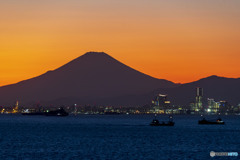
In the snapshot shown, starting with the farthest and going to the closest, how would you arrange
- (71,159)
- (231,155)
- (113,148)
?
(113,148), (231,155), (71,159)

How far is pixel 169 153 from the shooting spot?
91125mm

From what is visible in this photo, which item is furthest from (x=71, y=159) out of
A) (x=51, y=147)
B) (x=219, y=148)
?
(x=219, y=148)

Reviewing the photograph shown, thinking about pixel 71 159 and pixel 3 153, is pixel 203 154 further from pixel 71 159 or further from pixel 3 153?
pixel 3 153

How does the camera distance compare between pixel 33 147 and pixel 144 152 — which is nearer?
pixel 144 152

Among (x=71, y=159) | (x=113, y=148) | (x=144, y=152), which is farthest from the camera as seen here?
(x=113, y=148)

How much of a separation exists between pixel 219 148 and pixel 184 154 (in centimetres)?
1611

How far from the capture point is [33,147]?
3962 inches

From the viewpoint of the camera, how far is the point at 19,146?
103 metres

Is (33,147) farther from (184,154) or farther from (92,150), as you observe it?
(184,154)

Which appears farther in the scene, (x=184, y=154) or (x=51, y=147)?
(x=51, y=147)

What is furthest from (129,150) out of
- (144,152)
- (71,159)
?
(71,159)

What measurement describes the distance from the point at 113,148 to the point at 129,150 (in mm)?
5292

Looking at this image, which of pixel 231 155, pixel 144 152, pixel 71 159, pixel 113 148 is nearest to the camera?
pixel 71 159

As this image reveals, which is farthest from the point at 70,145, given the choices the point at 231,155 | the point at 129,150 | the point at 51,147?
the point at 231,155
